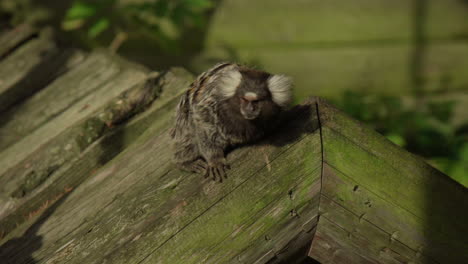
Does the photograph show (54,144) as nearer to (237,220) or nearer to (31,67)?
(31,67)

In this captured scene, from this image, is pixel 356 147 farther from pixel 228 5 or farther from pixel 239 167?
pixel 228 5

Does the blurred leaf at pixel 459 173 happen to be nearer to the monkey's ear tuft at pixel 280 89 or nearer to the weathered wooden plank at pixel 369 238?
the weathered wooden plank at pixel 369 238

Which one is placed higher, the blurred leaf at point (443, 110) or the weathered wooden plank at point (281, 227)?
the weathered wooden plank at point (281, 227)

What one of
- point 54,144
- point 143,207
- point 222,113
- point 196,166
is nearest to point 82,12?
point 54,144

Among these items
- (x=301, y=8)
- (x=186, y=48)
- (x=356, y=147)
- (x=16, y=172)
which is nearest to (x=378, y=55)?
(x=301, y=8)

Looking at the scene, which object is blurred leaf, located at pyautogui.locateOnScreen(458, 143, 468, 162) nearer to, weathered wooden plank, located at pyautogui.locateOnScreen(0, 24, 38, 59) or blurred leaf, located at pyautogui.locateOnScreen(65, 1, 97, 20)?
blurred leaf, located at pyautogui.locateOnScreen(65, 1, 97, 20)


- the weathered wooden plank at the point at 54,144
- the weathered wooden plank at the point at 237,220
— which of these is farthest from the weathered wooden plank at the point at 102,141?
the weathered wooden plank at the point at 237,220
